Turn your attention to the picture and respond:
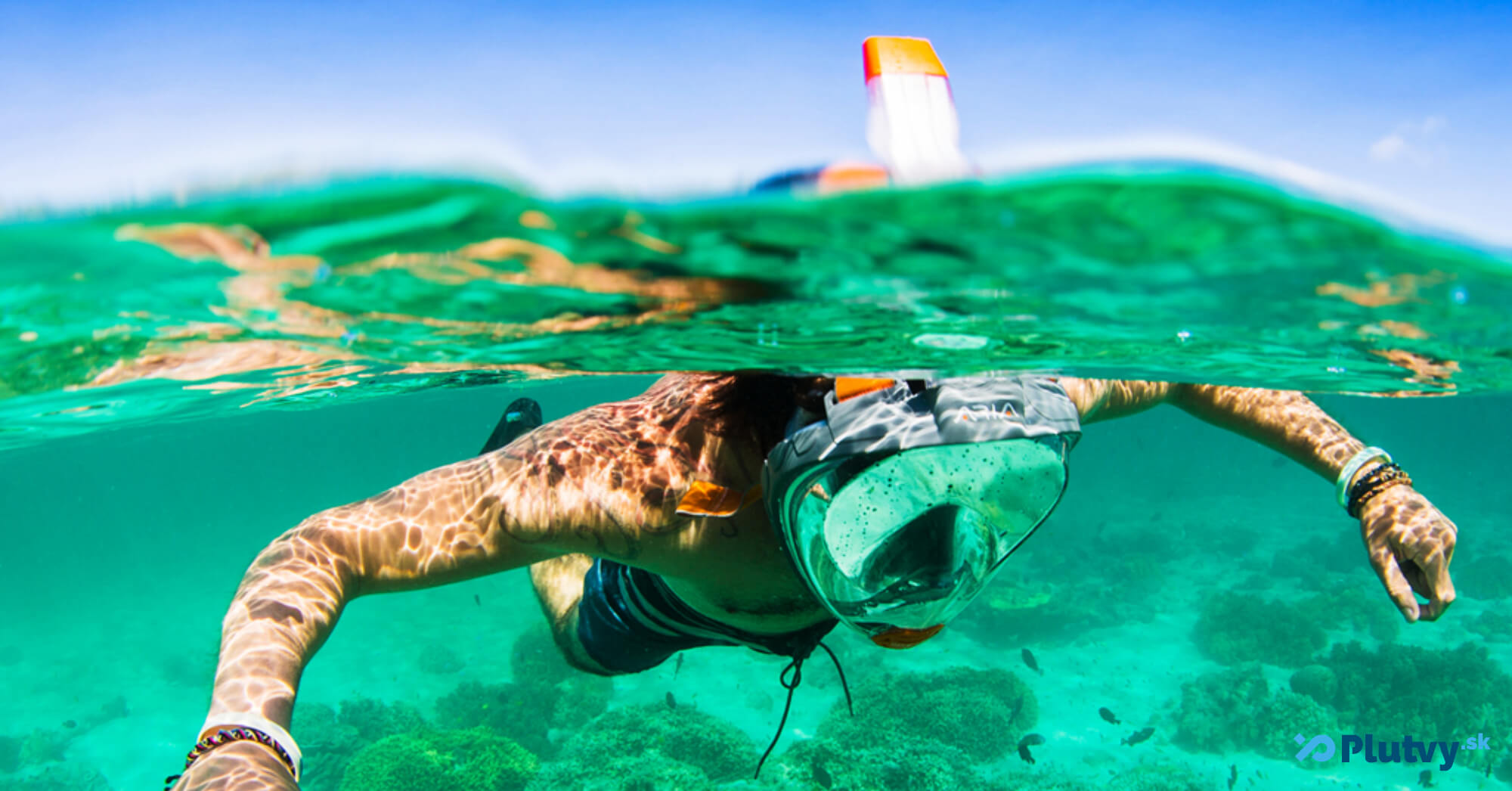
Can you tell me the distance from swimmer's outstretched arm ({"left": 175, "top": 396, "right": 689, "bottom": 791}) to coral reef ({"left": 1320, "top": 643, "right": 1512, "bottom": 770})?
15.1m

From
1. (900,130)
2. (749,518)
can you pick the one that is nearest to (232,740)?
(749,518)

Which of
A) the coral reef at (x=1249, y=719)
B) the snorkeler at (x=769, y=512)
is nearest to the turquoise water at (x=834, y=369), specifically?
the coral reef at (x=1249, y=719)

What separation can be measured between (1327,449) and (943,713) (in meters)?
8.69

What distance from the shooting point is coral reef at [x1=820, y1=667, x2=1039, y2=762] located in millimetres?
11086

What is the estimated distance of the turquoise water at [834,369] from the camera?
348 cm

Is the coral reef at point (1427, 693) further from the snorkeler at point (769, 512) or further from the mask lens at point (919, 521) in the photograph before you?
the mask lens at point (919, 521)

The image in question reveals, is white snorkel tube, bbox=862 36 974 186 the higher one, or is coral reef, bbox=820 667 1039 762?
white snorkel tube, bbox=862 36 974 186

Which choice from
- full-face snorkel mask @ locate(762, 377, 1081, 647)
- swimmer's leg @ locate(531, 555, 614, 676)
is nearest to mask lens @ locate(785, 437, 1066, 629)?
full-face snorkel mask @ locate(762, 377, 1081, 647)

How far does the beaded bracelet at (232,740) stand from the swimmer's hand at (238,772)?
0.05 feet

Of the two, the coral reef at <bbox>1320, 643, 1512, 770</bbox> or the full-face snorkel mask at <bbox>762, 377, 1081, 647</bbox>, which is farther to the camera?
the coral reef at <bbox>1320, 643, 1512, 770</bbox>

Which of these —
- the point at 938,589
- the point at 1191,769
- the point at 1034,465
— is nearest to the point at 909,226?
the point at 1034,465

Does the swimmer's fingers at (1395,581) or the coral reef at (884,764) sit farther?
the coral reef at (884,764)

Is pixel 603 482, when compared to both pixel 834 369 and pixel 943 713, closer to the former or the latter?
pixel 834 369

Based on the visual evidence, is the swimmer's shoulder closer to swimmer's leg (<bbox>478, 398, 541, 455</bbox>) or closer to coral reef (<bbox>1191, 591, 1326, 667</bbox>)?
swimmer's leg (<bbox>478, 398, 541, 455</bbox>)
